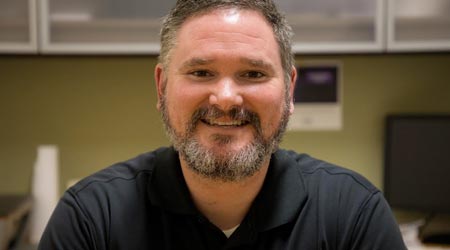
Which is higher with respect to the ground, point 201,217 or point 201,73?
point 201,73

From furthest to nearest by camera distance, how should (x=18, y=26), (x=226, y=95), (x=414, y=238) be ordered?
1. (x=414, y=238)
2. (x=18, y=26)
3. (x=226, y=95)

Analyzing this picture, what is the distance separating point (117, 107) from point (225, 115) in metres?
0.91

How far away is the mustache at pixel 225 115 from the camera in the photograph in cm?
97

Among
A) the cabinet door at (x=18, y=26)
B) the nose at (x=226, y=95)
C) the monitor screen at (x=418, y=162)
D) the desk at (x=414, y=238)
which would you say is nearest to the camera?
the nose at (x=226, y=95)

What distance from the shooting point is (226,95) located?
955mm

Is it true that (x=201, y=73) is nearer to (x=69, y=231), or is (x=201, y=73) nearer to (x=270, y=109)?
(x=270, y=109)

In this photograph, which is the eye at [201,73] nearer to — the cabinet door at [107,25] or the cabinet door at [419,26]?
the cabinet door at [107,25]

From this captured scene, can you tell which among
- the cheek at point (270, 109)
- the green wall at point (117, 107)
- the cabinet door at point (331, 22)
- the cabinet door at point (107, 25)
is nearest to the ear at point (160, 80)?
the cheek at point (270, 109)

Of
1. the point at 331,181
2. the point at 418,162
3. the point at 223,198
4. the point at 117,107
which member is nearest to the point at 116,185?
the point at 223,198

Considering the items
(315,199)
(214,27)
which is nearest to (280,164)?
(315,199)

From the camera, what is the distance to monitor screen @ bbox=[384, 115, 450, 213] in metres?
1.75

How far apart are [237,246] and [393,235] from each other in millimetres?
311

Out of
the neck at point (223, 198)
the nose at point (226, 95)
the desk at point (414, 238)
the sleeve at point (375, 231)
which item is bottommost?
the desk at point (414, 238)

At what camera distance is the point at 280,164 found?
1137 millimetres
